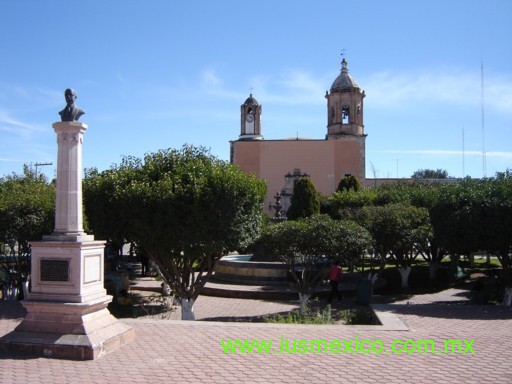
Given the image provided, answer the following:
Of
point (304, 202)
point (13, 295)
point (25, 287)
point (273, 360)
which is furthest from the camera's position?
point (304, 202)

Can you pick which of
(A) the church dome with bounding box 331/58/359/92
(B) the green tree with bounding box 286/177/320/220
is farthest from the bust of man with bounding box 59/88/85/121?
(A) the church dome with bounding box 331/58/359/92

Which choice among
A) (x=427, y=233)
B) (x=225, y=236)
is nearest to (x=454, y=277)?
(x=427, y=233)

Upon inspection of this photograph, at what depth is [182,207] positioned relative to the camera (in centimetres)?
1105

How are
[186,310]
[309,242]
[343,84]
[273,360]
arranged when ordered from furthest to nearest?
[343,84] → [309,242] → [186,310] → [273,360]

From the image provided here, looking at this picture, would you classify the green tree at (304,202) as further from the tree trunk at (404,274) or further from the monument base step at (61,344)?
the monument base step at (61,344)

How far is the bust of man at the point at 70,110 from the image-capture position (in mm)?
7621

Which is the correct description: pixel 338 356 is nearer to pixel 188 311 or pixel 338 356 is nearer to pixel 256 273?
pixel 188 311

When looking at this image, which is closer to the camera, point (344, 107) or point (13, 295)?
point (13, 295)

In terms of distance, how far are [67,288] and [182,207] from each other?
13.8 ft

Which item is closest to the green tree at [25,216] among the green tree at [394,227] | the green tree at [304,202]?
the green tree at [394,227]

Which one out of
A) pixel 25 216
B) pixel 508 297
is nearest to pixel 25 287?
pixel 25 216

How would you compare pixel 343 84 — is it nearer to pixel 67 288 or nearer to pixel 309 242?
pixel 309 242

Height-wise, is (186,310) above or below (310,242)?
below

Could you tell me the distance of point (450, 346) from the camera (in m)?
7.62
